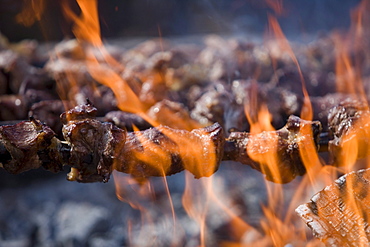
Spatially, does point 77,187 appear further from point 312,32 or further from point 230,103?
point 312,32

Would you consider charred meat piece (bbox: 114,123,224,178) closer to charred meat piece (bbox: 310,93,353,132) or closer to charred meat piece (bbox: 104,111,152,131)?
charred meat piece (bbox: 104,111,152,131)

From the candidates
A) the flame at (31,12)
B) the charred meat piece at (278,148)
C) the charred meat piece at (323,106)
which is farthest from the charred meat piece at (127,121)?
the flame at (31,12)

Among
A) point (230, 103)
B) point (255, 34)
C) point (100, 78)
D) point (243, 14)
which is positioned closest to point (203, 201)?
point (230, 103)

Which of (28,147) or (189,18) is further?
(189,18)

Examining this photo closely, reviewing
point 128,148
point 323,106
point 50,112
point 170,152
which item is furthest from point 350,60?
point 50,112

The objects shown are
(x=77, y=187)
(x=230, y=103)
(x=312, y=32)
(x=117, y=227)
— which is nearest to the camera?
(x=230, y=103)

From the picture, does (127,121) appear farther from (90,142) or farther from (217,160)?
(217,160)

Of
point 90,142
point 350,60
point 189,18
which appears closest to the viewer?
point 90,142
